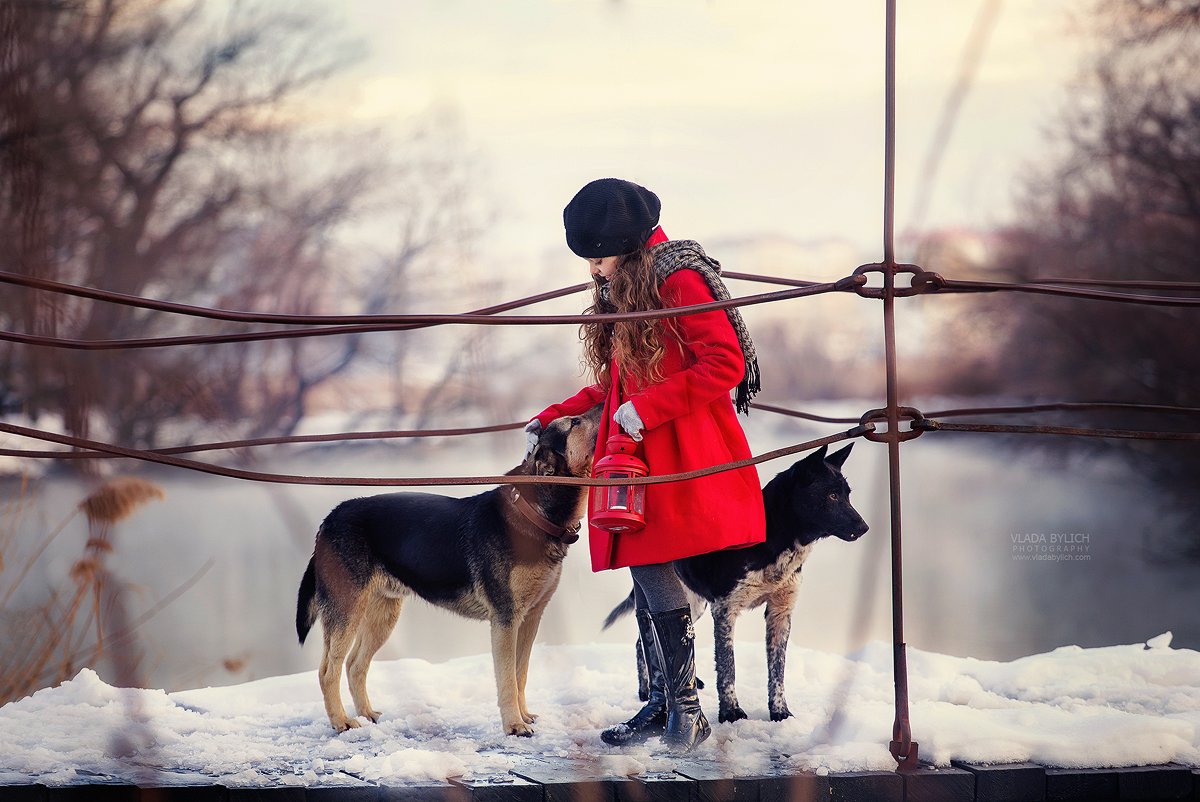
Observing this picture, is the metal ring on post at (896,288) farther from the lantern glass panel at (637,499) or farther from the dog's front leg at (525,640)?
the dog's front leg at (525,640)

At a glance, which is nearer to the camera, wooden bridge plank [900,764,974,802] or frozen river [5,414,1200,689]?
wooden bridge plank [900,764,974,802]

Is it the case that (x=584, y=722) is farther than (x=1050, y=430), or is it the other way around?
(x=584, y=722)

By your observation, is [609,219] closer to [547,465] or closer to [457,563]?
[547,465]

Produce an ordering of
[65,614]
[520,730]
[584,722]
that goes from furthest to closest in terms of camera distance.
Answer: [65,614] < [584,722] < [520,730]

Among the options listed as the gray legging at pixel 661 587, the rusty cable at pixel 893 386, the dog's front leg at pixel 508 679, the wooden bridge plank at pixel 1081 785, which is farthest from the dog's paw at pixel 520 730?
the wooden bridge plank at pixel 1081 785

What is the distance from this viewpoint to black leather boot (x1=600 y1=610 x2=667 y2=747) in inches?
102

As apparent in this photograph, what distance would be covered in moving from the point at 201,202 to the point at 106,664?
268 cm

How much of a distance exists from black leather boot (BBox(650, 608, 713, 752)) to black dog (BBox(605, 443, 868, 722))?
0.14 metres

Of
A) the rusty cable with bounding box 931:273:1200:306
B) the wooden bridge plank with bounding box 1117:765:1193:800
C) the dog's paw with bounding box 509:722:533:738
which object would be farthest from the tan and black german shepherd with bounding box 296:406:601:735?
the wooden bridge plank with bounding box 1117:765:1193:800

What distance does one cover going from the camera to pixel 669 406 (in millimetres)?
2439

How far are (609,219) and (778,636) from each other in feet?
3.61

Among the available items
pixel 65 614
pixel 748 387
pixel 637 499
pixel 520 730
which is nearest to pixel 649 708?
pixel 520 730

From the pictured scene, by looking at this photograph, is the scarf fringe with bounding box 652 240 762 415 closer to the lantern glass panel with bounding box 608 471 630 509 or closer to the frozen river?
the lantern glass panel with bounding box 608 471 630 509

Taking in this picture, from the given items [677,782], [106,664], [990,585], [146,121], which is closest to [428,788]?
[677,782]
